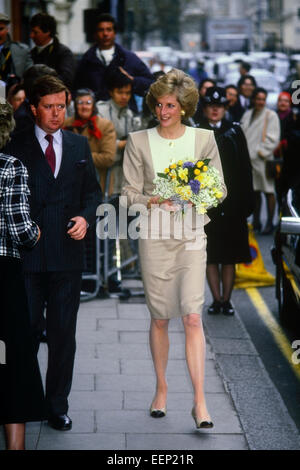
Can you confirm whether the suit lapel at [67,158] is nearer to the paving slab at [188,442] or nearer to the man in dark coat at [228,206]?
the paving slab at [188,442]

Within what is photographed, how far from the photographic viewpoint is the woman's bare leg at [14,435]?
4789 millimetres

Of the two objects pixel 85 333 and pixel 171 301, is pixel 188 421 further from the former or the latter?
pixel 85 333

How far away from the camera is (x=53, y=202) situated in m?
5.58

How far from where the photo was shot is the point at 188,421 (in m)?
5.87

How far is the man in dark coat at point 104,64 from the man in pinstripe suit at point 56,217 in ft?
15.3

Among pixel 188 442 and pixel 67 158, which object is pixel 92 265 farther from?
pixel 188 442

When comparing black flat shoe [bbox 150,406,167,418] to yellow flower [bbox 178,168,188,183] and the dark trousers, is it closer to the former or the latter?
the dark trousers

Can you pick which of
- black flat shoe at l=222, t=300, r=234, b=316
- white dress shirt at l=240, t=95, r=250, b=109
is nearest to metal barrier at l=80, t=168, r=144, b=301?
black flat shoe at l=222, t=300, r=234, b=316

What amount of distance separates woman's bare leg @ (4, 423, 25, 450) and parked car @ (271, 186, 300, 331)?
260cm

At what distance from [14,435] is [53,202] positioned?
139 cm

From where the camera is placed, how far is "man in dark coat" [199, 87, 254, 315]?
827 cm

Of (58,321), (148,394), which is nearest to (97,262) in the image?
(148,394)

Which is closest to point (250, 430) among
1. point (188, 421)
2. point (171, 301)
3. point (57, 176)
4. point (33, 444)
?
point (188, 421)
